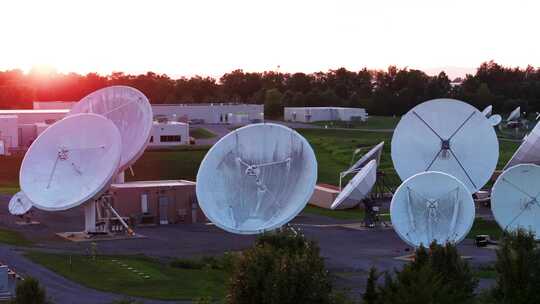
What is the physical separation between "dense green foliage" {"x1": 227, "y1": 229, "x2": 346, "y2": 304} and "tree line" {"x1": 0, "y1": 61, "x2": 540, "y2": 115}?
125 meters

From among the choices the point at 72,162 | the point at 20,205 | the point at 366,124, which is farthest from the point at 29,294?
the point at 366,124

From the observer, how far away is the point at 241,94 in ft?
601

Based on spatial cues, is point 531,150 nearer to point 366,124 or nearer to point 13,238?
point 13,238

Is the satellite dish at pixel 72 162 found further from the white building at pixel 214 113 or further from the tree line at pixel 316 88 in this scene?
the tree line at pixel 316 88

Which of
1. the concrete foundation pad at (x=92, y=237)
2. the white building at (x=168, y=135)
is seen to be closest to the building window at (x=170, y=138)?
the white building at (x=168, y=135)

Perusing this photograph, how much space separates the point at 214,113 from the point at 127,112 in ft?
233

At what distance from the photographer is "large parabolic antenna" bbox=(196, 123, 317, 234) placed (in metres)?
44.7

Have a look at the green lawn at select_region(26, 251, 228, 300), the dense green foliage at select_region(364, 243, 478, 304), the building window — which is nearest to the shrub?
the dense green foliage at select_region(364, 243, 478, 304)

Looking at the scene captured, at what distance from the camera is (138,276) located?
37.5 m

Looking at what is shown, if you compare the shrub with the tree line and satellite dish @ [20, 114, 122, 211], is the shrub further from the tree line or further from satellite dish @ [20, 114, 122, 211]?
the tree line

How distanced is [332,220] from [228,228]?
1504 centimetres

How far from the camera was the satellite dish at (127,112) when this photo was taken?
53250 millimetres

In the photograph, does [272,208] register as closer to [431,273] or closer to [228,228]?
[228,228]

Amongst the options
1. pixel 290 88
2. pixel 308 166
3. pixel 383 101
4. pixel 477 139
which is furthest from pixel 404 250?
pixel 290 88
